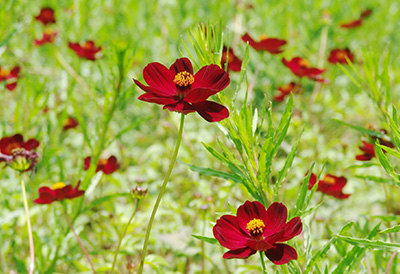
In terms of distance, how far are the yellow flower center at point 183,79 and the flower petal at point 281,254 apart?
1.00 feet

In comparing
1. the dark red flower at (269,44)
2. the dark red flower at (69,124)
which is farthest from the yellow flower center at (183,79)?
the dark red flower at (69,124)

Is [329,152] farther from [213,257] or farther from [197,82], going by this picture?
[197,82]

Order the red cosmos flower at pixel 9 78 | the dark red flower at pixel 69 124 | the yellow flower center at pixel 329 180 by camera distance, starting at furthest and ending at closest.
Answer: the dark red flower at pixel 69 124
the red cosmos flower at pixel 9 78
the yellow flower center at pixel 329 180

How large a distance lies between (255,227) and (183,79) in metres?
0.28

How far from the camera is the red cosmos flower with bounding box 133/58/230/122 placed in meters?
0.68

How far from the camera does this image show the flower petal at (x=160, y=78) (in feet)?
2.54

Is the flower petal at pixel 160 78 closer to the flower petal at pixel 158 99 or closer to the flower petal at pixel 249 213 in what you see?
the flower petal at pixel 158 99

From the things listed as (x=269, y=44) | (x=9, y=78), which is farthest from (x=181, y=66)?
(x=9, y=78)

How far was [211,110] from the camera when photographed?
69 cm

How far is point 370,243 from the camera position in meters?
0.63

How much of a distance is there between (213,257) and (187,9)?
150cm

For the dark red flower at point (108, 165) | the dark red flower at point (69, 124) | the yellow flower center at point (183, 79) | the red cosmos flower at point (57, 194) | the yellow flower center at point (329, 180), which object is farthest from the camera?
the dark red flower at point (69, 124)

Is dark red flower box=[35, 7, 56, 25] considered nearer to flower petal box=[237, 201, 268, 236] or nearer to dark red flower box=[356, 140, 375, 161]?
dark red flower box=[356, 140, 375, 161]

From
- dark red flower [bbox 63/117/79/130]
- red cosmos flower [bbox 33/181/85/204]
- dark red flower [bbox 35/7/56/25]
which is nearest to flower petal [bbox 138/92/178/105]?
red cosmos flower [bbox 33/181/85/204]
